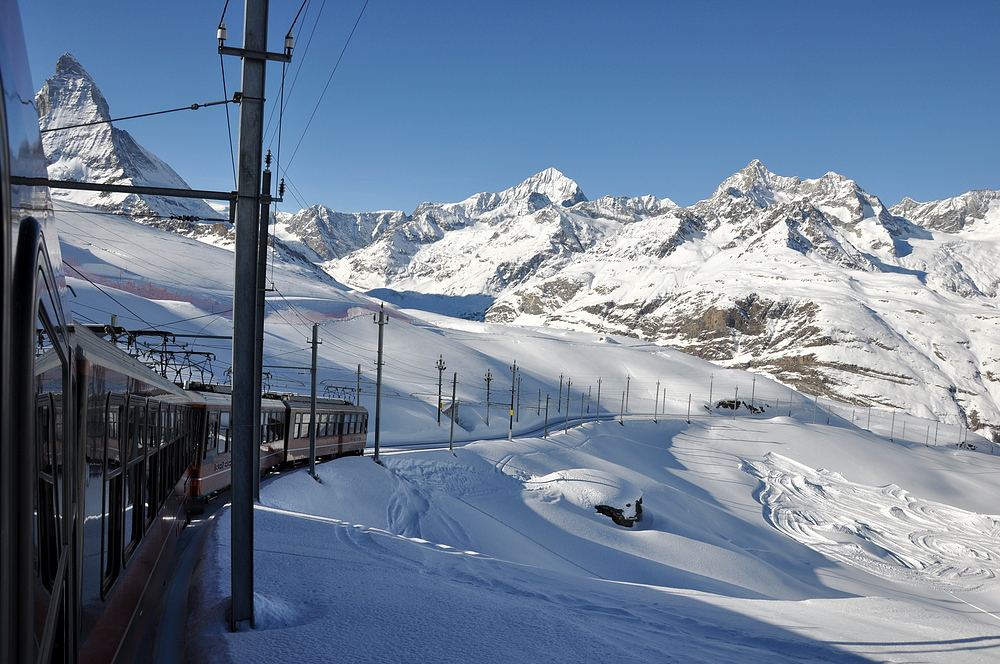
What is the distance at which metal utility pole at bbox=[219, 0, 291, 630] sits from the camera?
741 cm

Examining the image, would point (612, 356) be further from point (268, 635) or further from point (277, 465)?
point (268, 635)

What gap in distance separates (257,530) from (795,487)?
6677 centimetres

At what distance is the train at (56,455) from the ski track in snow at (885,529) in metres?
47.1

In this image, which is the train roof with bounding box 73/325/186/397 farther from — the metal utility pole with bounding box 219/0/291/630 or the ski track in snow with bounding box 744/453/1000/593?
the ski track in snow with bounding box 744/453/1000/593

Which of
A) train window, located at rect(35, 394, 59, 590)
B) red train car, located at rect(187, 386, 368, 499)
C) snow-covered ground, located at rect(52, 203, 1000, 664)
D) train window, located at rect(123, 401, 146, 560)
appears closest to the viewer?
train window, located at rect(35, 394, 59, 590)

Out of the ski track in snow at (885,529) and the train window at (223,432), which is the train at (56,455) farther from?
the ski track in snow at (885,529)

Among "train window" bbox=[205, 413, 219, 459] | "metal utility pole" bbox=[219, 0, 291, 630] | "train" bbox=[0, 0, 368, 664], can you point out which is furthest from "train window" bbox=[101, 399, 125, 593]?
"train window" bbox=[205, 413, 219, 459]

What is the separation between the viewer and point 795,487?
69438 mm

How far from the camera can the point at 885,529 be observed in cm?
5597

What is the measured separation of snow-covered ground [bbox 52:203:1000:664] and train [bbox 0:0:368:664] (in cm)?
135

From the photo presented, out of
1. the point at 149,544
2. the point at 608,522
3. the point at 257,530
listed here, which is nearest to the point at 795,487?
the point at 608,522

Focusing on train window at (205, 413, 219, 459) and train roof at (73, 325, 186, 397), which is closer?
train roof at (73, 325, 186, 397)

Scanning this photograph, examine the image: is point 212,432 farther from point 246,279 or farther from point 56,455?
point 56,455

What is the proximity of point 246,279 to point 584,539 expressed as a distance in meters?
27.3
